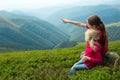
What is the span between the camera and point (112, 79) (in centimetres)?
1378

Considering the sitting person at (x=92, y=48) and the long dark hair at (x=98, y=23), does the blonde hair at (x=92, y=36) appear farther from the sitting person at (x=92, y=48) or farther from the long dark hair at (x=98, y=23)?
the long dark hair at (x=98, y=23)

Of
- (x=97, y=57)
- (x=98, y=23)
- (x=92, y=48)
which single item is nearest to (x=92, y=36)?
(x=92, y=48)

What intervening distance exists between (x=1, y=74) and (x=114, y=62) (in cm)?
841

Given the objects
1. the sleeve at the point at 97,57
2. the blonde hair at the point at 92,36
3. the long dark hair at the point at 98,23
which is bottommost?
the sleeve at the point at 97,57

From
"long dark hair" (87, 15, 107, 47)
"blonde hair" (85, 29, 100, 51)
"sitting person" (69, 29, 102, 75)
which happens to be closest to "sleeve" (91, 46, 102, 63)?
"sitting person" (69, 29, 102, 75)

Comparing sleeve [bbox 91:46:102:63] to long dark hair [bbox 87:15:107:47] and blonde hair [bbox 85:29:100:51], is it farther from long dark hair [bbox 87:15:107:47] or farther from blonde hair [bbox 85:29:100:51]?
long dark hair [bbox 87:15:107:47]

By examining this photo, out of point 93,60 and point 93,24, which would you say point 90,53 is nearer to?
point 93,60

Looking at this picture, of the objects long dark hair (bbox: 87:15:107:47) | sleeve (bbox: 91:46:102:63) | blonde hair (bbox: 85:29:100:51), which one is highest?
long dark hair (bbox: 87:15:107:47)

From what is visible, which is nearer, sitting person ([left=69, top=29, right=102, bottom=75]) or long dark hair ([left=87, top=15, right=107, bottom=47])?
long dark hair ([left=87, top=15, right=107, bottom=47])

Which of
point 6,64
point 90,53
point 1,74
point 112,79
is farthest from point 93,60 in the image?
point 6,64

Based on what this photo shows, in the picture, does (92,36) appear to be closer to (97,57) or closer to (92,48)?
(92,48)

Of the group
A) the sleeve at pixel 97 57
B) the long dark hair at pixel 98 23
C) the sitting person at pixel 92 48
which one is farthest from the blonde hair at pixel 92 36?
the long dark hair at pixel 98 23

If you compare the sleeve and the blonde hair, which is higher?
the blonde hair

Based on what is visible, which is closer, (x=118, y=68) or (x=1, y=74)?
(x=118, y=68)
